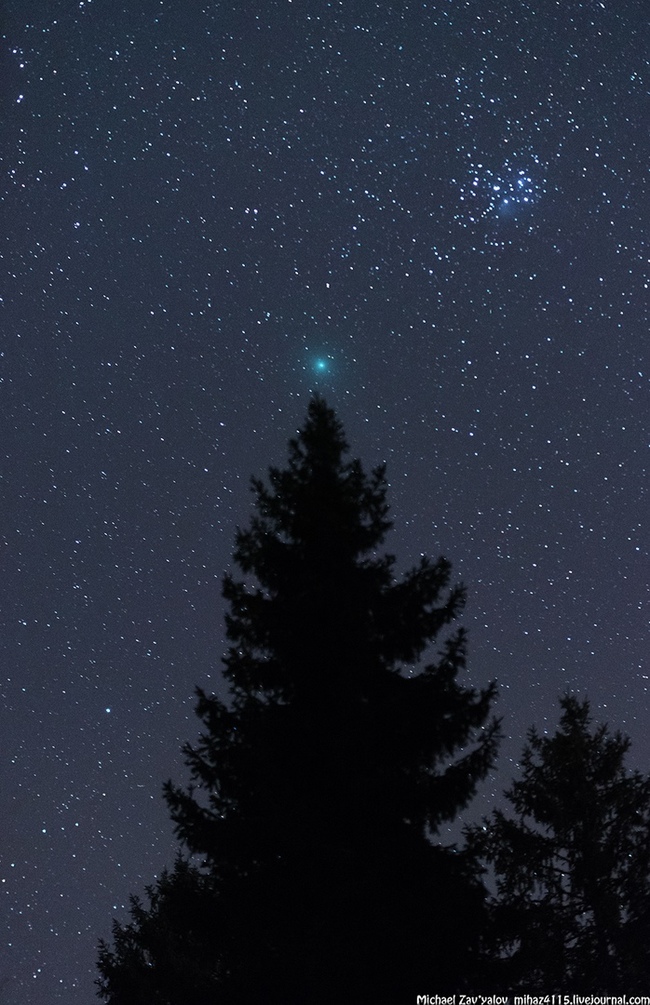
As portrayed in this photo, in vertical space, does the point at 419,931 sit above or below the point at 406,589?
below

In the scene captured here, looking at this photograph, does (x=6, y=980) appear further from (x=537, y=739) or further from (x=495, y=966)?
(x=495, y=966)

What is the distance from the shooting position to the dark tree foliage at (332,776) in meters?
7.39

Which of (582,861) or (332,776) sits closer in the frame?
(332,776)

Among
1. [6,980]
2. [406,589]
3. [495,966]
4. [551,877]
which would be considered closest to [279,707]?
[406,589]

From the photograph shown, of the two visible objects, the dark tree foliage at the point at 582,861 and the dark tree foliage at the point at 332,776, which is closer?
the dark tree foliage at the point at 332,776

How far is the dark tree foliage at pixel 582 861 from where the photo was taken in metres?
11.7

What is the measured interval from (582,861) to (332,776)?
267 inches

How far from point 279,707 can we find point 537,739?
302 inches

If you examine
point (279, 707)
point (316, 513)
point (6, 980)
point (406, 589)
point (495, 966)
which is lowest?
point (495, 966)

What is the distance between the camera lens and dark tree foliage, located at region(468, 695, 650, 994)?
1170 cm

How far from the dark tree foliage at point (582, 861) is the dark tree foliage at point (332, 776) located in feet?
10.7

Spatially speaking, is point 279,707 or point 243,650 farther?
point 243,650

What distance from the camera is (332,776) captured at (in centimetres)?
812

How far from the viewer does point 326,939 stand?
7289 mm
